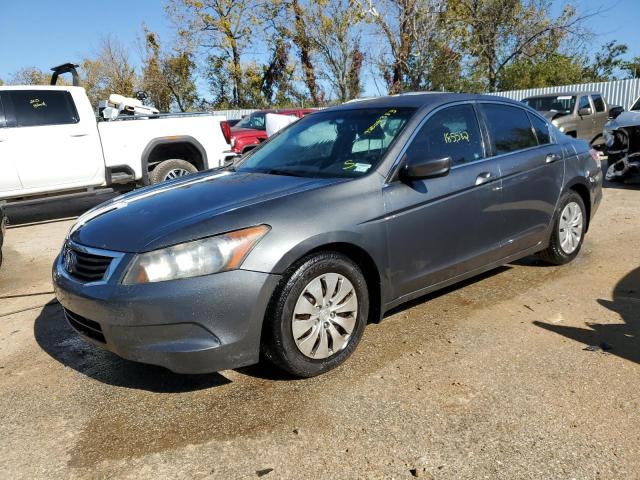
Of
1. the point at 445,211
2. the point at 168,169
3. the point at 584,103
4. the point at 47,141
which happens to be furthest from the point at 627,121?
the point at 47,141

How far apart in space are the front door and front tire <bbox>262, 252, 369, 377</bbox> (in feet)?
1.16

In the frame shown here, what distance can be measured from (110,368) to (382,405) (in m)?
1.75

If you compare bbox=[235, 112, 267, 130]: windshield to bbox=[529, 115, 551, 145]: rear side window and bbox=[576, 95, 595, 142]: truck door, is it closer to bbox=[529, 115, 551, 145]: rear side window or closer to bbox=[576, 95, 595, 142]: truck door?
bbox=[576, 95, 595, 142]: truck door

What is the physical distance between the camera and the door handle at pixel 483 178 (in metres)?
3.95

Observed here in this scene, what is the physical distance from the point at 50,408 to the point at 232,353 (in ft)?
3.65

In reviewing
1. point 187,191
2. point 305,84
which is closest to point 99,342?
point 187,191

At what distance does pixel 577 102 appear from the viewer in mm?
13555

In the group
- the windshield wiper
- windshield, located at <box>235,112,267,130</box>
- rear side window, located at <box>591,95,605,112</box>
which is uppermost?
the windshield wiper

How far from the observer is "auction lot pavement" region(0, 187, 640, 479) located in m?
2.46

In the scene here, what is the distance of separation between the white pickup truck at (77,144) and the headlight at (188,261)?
6.44m

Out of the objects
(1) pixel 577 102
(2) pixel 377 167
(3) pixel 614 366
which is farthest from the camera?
(1) pixel 577 102

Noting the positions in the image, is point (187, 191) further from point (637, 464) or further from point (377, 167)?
point (637, 464)

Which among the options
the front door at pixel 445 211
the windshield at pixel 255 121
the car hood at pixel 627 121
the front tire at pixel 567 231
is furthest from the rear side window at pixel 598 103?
the front door at pixel 445 211

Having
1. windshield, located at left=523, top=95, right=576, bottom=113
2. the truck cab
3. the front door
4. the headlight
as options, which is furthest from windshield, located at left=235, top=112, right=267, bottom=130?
the headlight
